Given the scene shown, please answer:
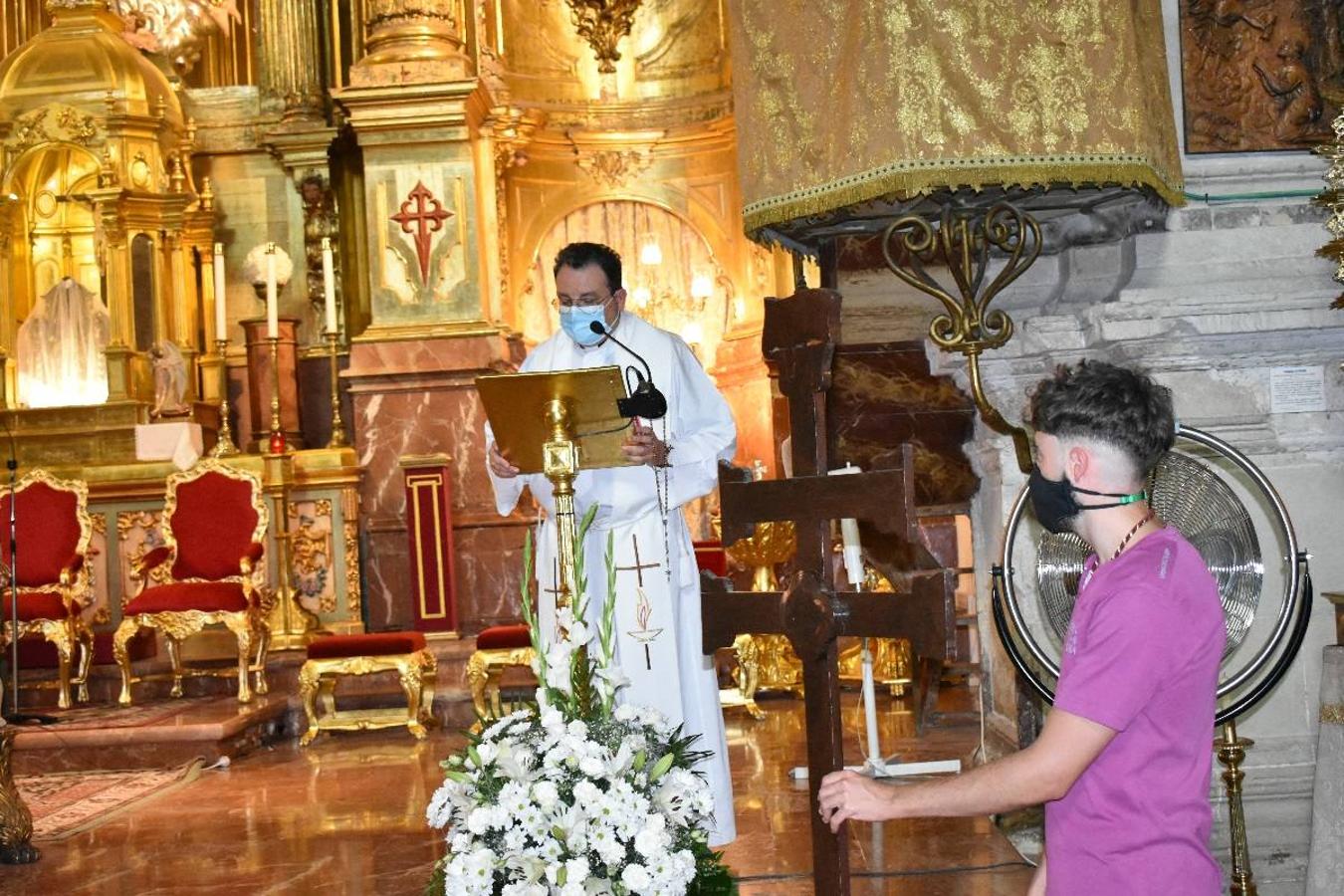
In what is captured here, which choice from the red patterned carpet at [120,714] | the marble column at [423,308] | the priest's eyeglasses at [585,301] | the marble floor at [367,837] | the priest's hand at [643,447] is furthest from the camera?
the marble column at [423,308]

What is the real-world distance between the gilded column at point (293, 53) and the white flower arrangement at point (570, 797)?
9693mm

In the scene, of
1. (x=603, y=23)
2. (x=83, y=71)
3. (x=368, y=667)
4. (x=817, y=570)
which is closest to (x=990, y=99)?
(x=817, y=570)

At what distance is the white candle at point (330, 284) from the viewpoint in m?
11.2

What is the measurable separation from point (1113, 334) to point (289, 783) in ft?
14.6

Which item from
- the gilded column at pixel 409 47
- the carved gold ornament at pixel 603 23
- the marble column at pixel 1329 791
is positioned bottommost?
the marble column at pixel 1329 791

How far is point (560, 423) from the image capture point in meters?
4.17

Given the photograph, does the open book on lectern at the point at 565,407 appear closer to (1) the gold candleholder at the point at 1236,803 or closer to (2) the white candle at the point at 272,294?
(1) the gold candleholder at the point at 1236,803

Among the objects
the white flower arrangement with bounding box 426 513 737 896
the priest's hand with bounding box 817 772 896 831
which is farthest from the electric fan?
the priest's hand with bounding box 817 772 896 831

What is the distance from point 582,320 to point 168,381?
7342 millimetres

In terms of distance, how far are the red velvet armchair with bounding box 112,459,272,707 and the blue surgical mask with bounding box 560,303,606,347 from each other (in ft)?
16.4

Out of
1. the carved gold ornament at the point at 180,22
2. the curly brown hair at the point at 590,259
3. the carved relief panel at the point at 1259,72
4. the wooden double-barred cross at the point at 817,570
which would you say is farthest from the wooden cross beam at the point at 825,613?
the carved gold ornament at the point at 180,22

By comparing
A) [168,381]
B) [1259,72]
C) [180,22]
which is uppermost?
[180,22]

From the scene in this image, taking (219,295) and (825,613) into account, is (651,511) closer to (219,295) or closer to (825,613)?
A: (825,613)

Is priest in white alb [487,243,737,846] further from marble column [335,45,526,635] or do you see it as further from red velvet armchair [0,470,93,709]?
marble column [335,45,526,635]
